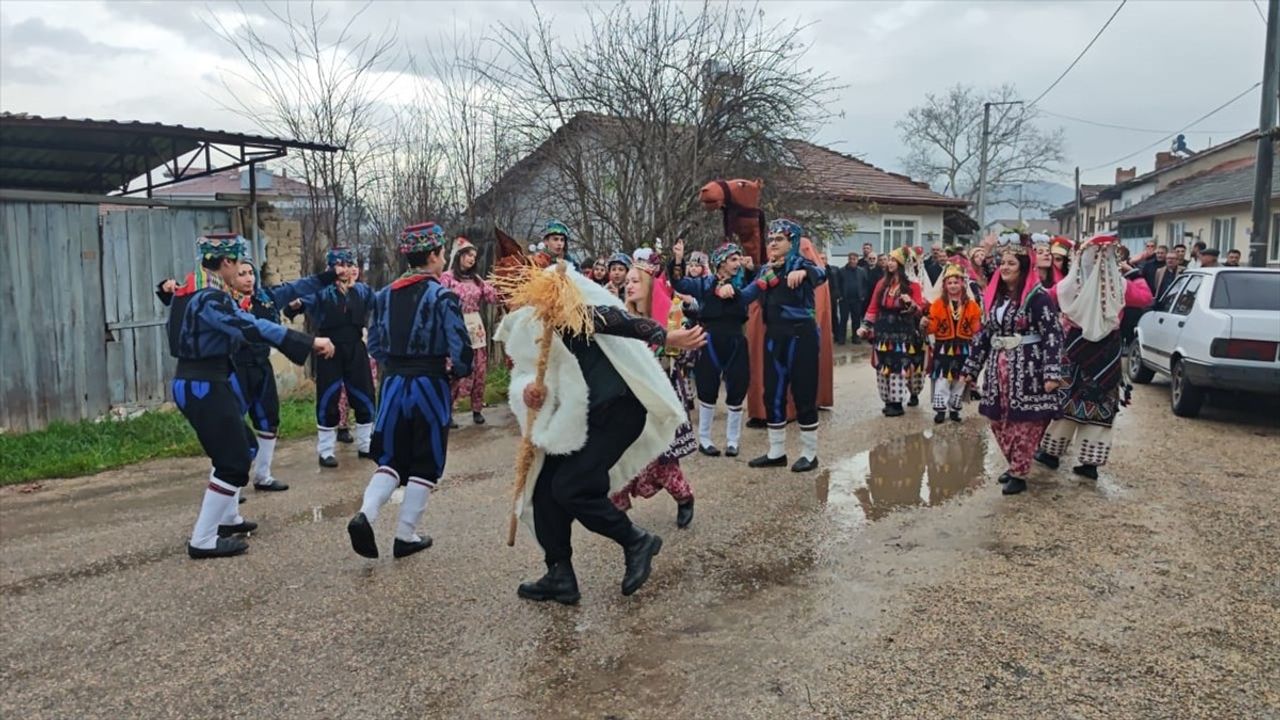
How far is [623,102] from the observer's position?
42.0 feet

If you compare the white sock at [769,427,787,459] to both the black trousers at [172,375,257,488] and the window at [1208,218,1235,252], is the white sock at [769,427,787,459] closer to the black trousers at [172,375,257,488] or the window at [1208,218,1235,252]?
the black trousers at [172,375,257,488]

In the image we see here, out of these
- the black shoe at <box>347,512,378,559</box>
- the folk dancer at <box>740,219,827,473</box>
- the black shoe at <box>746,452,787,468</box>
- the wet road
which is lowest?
the wet road

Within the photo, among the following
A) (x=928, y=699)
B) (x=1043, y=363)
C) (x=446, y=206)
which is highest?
(x=446, y=206)

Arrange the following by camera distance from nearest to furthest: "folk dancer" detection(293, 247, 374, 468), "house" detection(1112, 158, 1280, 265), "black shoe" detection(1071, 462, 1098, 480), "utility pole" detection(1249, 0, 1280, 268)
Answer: "black shoe" detection(1071, 462, 1098, 480)
"folk dancer" detection(293, 247, 374, 468)
"utility pole" detection(1249, 0, 1280, 268)
"house" detection(1112, 158, 1280, 265)

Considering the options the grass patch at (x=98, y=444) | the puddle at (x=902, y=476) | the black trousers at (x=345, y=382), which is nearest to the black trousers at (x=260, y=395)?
the black trousers at (x=345, y=382)

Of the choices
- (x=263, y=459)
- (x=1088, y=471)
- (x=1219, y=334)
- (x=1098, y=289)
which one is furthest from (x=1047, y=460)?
(x=263, y=459)

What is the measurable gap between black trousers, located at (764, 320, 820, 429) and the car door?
5128mm

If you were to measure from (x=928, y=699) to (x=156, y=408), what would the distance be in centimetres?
927

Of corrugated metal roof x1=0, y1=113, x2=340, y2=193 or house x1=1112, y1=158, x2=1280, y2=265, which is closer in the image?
corrugated metal roof x1=0, y1=113, x2=340, y2=193

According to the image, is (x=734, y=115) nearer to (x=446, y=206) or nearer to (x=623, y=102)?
(x=623, y=102)

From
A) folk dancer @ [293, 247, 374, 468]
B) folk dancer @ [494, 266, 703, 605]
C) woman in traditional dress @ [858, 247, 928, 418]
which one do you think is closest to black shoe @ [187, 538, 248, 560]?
folk dancer @ [494, 266, 703, 605]

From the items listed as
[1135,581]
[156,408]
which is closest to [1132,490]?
[1135,581]

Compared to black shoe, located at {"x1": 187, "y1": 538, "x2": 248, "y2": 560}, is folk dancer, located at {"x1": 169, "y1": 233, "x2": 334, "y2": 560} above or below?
above

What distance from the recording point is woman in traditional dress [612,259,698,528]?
5473 mm
